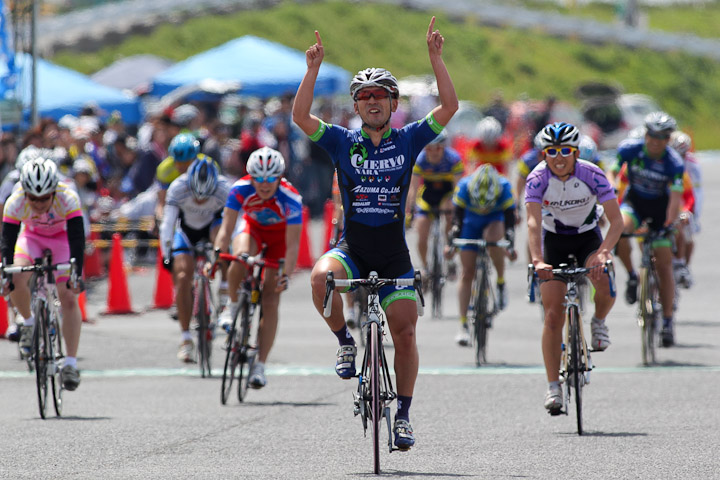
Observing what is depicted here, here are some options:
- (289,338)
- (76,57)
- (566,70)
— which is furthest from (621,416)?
(566,70)

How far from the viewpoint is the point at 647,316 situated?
12648 mm

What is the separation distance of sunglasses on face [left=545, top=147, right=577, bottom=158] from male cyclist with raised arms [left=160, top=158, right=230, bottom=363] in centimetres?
401

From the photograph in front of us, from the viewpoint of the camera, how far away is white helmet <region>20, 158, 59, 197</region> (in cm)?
1012

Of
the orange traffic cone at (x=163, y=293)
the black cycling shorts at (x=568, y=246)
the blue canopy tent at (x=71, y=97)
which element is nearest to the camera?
the black cycling shorts at (x=568, y=246)

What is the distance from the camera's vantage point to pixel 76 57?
55.8 m

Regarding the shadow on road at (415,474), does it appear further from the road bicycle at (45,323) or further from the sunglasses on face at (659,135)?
the sunglasses on face at (659,135)

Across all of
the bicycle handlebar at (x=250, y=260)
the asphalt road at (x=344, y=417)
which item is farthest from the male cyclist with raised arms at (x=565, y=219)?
the bicycle handlebar at (x=250, y=260)

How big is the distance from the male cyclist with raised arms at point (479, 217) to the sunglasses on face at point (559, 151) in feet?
13.6

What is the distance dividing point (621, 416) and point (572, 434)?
925mm

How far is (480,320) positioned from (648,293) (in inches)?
65.2

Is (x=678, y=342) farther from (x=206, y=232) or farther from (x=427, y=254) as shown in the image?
(x=206, y=232)

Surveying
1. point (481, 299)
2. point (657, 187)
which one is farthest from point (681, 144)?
point (481, 299)

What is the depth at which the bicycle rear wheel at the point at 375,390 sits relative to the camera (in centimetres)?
750

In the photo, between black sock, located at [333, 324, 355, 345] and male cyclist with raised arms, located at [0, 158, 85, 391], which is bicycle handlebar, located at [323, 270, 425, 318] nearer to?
black sock, located at [333, 324, 355, 345]
